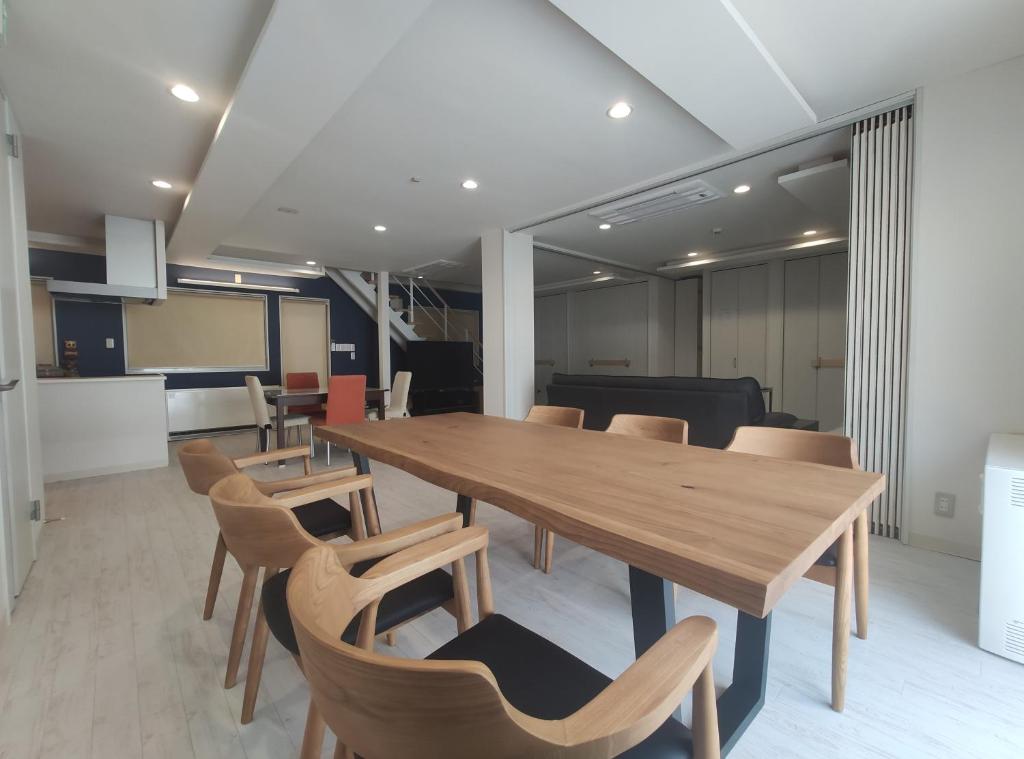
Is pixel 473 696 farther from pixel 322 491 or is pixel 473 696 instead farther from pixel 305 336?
pixel 305 336

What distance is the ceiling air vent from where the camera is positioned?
3.56m

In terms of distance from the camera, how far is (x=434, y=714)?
44 cm

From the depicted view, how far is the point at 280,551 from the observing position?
39.3 inches

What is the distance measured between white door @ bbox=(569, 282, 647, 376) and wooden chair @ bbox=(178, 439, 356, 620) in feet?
23.2

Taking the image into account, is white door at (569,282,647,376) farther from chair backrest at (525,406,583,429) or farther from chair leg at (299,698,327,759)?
chair leg at (299,698,327,759)

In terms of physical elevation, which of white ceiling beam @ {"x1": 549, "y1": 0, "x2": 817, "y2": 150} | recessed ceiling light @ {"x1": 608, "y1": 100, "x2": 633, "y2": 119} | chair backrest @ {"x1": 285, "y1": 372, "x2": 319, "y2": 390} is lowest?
chair backrest @ {"x1": 285, "y1": 372, "x2": 319, "y2": 390}

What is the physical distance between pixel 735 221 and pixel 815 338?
2659 mm

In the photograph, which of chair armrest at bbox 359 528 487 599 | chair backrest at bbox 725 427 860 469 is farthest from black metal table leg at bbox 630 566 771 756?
chair backrest at bbox 725 427 860 469

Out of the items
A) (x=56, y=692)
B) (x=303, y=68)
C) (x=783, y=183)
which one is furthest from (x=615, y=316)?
(x=56, y=692)

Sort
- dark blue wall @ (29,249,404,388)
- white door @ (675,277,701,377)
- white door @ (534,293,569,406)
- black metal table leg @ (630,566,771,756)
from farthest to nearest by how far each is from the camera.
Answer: white door @ (534,293,569,406), white door @ (675,277,701,377), dark blue wall @ (29,249,404,388), black metal table leg @ (630,566,771,756)

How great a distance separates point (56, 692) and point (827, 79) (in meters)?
4.28

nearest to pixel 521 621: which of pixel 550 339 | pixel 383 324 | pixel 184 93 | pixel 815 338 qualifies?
pixel 184 93

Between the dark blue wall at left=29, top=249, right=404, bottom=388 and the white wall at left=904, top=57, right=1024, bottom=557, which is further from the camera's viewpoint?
the dark blue wall at left=29, top=249, right=404, bottom=388

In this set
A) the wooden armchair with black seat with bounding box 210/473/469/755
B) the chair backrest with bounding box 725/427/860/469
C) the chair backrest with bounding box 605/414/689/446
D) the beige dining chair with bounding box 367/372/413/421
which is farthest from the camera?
the beige dining chair with bounding box 367/372/413/421
